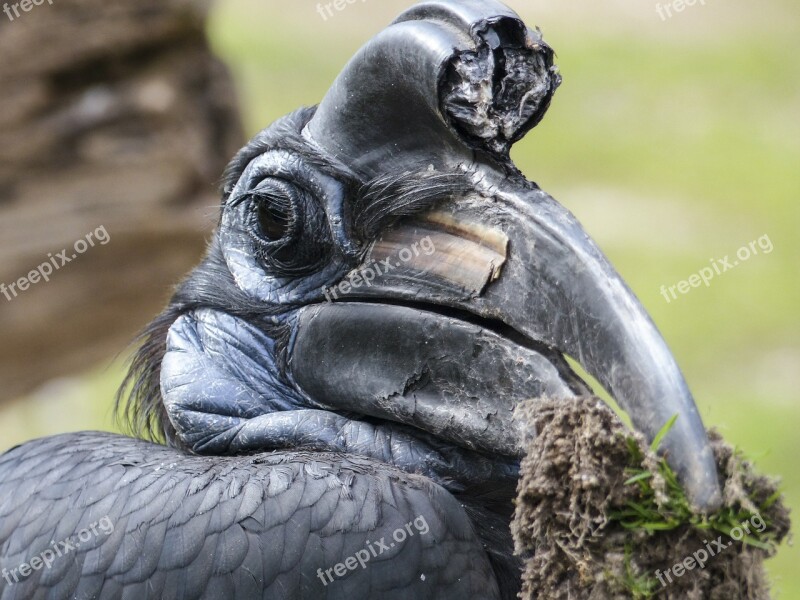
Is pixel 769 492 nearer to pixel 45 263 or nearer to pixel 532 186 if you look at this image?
pixel 532 186

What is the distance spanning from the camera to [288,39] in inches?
533

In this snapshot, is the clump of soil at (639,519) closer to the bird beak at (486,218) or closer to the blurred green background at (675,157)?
the bird beak at (486,218)

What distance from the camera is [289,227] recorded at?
10.1 ft

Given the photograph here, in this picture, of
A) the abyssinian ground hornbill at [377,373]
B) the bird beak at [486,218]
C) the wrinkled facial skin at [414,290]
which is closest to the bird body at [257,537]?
the abyssinian ground hornbill at [377,373]

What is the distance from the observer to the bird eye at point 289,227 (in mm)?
3062

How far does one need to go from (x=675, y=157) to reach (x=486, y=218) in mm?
9044

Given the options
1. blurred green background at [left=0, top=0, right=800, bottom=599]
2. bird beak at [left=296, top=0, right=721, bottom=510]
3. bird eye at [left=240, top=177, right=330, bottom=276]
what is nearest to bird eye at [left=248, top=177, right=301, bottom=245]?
bird eye at [left=240, top=177, right=330, bottom=276]

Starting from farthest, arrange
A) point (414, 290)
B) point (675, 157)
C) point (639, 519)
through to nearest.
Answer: point (675, 157)
point (414, 290)
point (639, 519)

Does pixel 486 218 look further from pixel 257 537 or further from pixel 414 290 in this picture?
pixel 257 537

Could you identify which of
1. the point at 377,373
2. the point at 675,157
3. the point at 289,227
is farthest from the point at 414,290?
the point at 675,157

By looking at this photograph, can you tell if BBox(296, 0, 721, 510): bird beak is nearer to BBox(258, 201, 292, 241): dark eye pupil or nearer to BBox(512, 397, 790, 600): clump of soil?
BBox(512, 397, 790, 600): clump of soil

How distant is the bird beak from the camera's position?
7.54 ft

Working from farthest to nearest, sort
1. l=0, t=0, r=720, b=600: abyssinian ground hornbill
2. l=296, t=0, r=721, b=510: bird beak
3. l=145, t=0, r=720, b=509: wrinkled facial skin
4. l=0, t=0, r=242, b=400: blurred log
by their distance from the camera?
l=0, t=0, r=242, b=400: blurred log
l=0, t=0, r=720, b=600: abyssinian ground hornbill
l=145, t=0, r=720, b=509: wrinkled facial skin
l=296, t=0, r=721, b=510: bird beak

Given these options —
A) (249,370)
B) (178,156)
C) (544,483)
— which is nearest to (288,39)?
(178,156)
